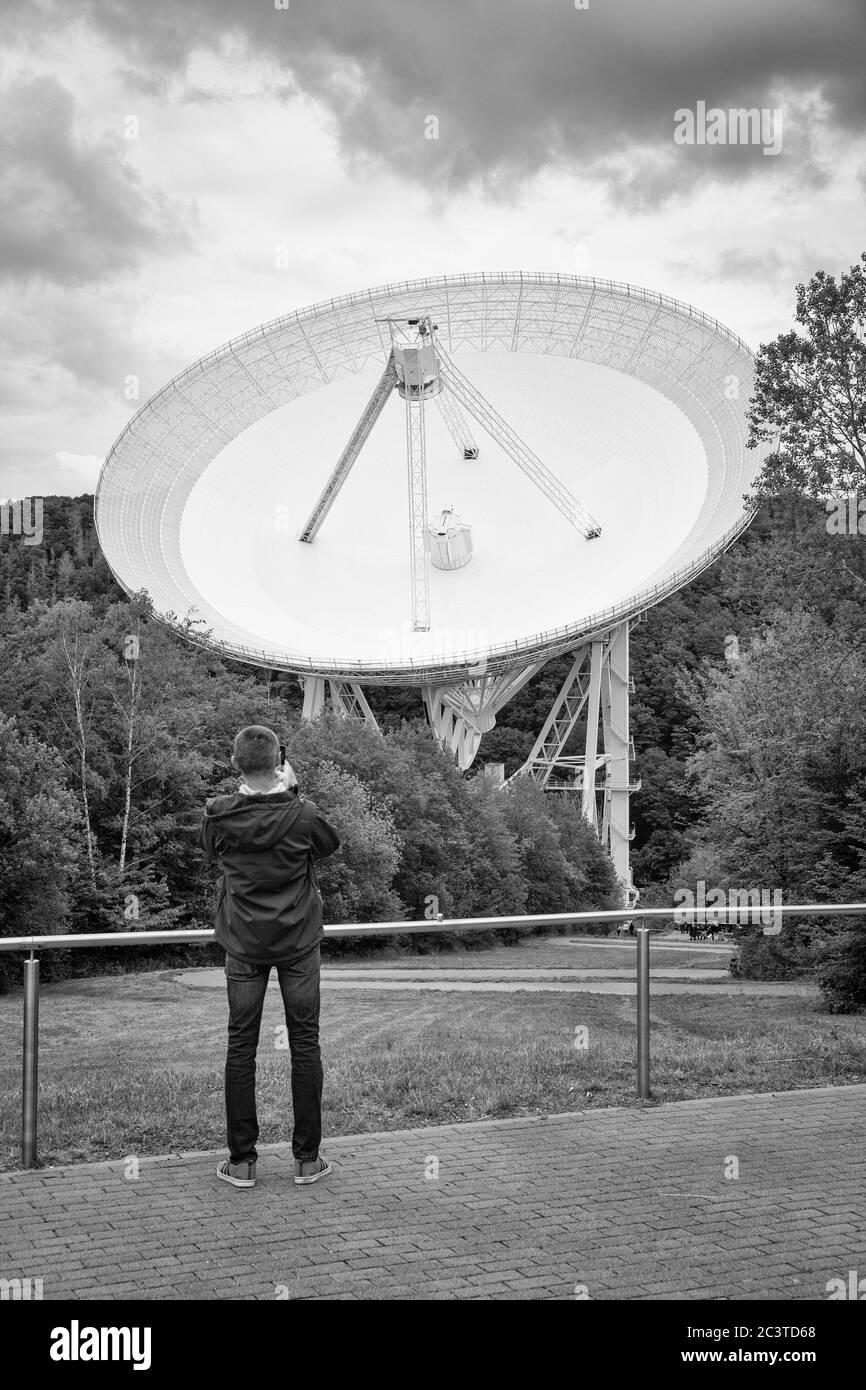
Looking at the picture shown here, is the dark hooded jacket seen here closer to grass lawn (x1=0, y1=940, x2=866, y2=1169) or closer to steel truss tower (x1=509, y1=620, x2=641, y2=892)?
grass lawn (x1=0, y1=940, x2=866, y2=1169)

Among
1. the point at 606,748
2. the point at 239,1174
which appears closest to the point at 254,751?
the point at 239,1174

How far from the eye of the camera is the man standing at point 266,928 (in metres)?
7.43

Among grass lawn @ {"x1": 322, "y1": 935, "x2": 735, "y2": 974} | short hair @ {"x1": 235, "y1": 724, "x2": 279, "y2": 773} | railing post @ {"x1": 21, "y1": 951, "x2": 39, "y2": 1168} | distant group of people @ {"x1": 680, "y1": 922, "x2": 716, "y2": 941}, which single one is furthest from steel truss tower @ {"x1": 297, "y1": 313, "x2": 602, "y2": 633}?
short hair @ {"x1": 235, "y1": 724, "x2": 279, "y2": 773}

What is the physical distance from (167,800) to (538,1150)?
3239 centimetres

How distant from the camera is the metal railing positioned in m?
7.97

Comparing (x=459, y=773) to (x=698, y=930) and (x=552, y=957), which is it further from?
(x=552, y=957)

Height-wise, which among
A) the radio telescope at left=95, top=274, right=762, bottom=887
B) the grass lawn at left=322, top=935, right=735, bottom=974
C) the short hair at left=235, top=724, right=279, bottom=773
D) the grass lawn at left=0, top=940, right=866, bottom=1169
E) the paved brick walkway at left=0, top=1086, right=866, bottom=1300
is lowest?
the paved brick walkway at left=0, top=1086, right=866, bottom=1300

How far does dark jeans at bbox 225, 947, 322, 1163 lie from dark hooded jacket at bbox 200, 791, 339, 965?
0.37ft

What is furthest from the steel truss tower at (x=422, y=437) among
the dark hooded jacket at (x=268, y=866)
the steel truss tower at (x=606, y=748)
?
the dark hooded jacket at (x=268, y=866)

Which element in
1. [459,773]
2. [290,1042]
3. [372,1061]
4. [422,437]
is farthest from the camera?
[459,773]

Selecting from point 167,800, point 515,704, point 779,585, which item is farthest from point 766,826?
point 515,704

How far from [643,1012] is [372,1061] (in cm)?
191

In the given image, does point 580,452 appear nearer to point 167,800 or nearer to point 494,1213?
point 167,800

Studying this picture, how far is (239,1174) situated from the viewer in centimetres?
732
